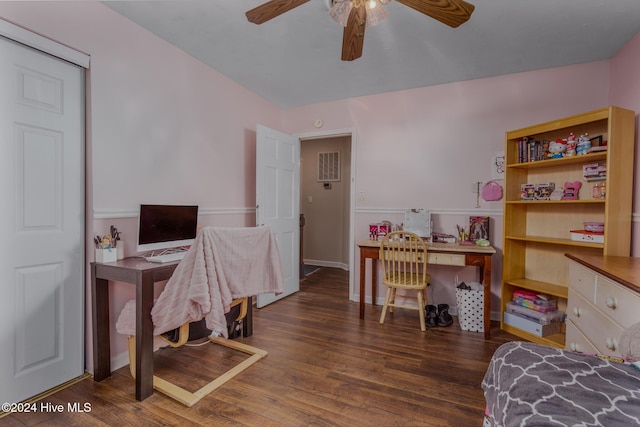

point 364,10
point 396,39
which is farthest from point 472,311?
point 364,10

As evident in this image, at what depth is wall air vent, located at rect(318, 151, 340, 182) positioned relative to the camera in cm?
504

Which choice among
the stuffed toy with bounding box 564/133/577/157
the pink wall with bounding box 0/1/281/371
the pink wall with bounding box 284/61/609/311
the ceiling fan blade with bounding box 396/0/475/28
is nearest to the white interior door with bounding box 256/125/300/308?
the pink wall with bounding box 0/1/281/371

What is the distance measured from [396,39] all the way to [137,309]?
8.42 feet

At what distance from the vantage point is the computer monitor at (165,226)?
77.6 inches

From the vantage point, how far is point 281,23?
6.59ft

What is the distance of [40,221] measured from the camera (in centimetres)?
166

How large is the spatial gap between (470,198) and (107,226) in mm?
3172

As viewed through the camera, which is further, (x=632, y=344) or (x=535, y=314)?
(x=535, y=314)

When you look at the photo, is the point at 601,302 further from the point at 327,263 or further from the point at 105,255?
the point at 327,263

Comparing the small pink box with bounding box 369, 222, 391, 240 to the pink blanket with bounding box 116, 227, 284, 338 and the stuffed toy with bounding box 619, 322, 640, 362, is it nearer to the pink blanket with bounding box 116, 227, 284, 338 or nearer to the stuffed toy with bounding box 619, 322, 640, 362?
the pink blanket with bounding box 116, 227, 284, 338

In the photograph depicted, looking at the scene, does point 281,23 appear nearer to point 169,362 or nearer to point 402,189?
point 402,189

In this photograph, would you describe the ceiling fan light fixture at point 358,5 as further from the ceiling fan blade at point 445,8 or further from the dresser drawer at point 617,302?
the dresser drawer at point 617,302

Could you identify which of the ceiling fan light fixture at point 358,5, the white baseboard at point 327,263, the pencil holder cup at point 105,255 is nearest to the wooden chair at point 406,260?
the ceiling fan light fixture at point 358,5

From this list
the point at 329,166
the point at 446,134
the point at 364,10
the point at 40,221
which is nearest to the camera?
the point at 364,10
